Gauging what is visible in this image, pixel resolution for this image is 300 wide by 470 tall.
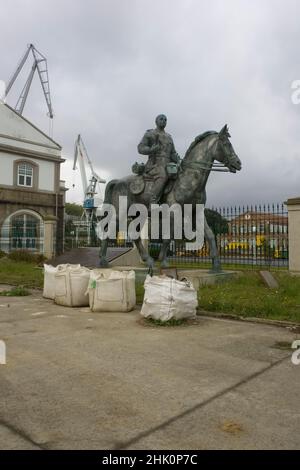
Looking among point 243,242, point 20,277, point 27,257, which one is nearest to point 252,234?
point 243,242

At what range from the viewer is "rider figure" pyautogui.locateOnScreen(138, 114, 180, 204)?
8.95 metres

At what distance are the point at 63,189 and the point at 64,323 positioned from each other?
2883cm

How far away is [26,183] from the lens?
2934 centimetres

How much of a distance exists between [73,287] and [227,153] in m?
4.39

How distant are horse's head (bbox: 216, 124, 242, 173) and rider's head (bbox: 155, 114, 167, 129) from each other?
134 centimetres

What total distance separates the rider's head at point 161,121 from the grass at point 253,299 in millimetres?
3827

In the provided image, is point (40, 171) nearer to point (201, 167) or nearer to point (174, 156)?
point (174, 156)

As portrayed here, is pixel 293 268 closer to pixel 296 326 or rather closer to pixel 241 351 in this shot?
pixel 296 326

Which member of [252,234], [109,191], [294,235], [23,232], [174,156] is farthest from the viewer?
[23,232]

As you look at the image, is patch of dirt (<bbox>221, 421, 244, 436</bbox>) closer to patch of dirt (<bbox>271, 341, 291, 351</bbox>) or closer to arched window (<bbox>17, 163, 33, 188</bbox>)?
patch of dirt (<bbox>271, 341, 291, 351</bbox>)

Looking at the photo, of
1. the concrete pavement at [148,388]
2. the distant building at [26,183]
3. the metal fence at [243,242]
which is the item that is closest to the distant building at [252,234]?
the metal fence at [243,242]

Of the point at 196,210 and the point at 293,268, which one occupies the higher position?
the point at 196,210


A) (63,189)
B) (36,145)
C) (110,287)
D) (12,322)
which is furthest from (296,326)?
(63,189)

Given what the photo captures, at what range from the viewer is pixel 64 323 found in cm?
591
